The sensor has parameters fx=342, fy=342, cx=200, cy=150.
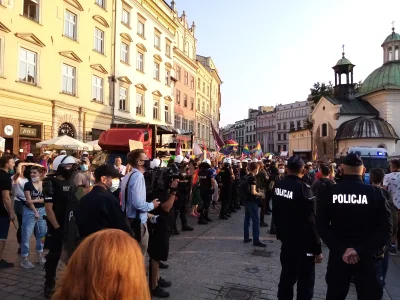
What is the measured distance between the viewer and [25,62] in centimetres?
1842

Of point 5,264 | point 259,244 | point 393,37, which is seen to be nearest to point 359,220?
point 259,244

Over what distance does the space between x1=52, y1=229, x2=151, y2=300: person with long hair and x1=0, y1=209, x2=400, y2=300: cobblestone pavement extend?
376cm

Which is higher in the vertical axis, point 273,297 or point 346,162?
point 346,162

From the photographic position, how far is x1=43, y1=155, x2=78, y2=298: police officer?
185 inches

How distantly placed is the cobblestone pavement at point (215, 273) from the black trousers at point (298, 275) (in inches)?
32.0

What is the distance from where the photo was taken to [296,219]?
4.42 meters

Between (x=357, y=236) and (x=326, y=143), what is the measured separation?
164ft

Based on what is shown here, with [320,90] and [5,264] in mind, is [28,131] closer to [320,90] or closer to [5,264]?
[5,264]

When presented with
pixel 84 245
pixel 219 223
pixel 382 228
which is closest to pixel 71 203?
pixel 84 245

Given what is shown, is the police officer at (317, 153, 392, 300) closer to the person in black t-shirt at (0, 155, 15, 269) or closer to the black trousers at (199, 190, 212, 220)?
the person in black t-shirt at (0, 155, 15, 269)

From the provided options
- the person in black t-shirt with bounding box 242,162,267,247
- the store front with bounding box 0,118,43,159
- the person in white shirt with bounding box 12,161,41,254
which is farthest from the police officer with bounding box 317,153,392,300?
the store front with bounding box 0,118,43,159

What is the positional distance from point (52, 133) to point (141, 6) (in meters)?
14.7

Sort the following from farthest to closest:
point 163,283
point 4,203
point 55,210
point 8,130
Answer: point 8,130
point 4,203
point 163,283
point 55,210

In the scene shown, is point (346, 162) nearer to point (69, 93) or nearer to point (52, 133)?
point (52, 133)
